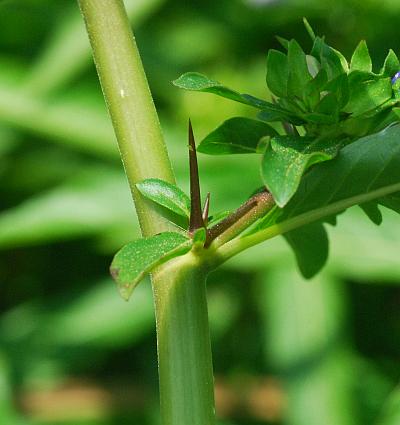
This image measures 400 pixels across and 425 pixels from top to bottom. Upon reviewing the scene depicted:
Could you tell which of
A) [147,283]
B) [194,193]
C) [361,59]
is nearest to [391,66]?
[361,59]

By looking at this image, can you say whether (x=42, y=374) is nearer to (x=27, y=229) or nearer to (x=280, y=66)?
(x=27, y=229)

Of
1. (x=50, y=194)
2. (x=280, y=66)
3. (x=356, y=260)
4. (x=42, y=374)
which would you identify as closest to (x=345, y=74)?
(x=280, y=66)

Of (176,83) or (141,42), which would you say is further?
(141,42)

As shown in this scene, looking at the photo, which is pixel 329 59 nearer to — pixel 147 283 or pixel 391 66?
pixel 391 66

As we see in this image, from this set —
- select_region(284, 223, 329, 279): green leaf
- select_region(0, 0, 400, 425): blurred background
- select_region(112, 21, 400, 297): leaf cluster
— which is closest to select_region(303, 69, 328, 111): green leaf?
select_region(112, 21, 400, 297): leaf cluster

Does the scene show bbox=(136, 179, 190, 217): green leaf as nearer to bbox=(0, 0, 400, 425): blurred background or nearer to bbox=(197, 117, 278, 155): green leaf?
bbox=(197, 117, 278, 155): green leaf

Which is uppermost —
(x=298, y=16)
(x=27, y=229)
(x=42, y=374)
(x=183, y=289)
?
(x=298, y=16)
